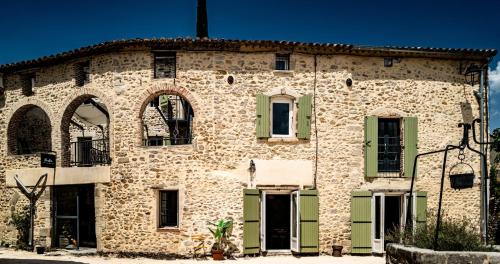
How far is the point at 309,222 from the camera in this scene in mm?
12062

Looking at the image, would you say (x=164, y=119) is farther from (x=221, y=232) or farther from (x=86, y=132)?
(x=221, y=232)

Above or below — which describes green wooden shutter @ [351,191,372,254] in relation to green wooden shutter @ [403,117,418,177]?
below

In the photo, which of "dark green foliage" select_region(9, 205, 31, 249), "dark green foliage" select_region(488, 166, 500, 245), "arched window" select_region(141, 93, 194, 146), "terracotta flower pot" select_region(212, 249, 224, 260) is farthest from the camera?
"arched window" select_region(141, 93, 194, 146)

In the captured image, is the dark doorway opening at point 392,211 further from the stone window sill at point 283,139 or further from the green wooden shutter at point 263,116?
the green wooden shutter at point 263,116

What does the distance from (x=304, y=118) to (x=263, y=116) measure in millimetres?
1334

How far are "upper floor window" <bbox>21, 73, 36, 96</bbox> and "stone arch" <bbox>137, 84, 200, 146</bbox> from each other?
15.5ft

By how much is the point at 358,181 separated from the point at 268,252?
3.73m

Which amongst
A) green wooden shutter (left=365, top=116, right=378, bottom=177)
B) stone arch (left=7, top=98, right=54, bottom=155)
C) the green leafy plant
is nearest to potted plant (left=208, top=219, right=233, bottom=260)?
the green leafy plant

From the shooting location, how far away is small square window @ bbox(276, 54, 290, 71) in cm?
1258

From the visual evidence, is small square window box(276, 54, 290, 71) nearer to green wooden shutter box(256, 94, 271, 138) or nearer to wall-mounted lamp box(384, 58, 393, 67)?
green wooden shutter box(256, 94, 271, 138)

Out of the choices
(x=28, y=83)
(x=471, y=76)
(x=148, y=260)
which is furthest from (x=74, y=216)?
(x=471, y=76)

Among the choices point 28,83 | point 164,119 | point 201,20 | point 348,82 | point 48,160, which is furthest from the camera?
point 201,20

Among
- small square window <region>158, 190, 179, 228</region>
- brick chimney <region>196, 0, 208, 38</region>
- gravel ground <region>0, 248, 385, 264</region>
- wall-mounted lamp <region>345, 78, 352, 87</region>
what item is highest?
brick chimney <region>196, 0, 208, 38</region>

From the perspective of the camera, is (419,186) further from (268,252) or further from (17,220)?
(17,220)
